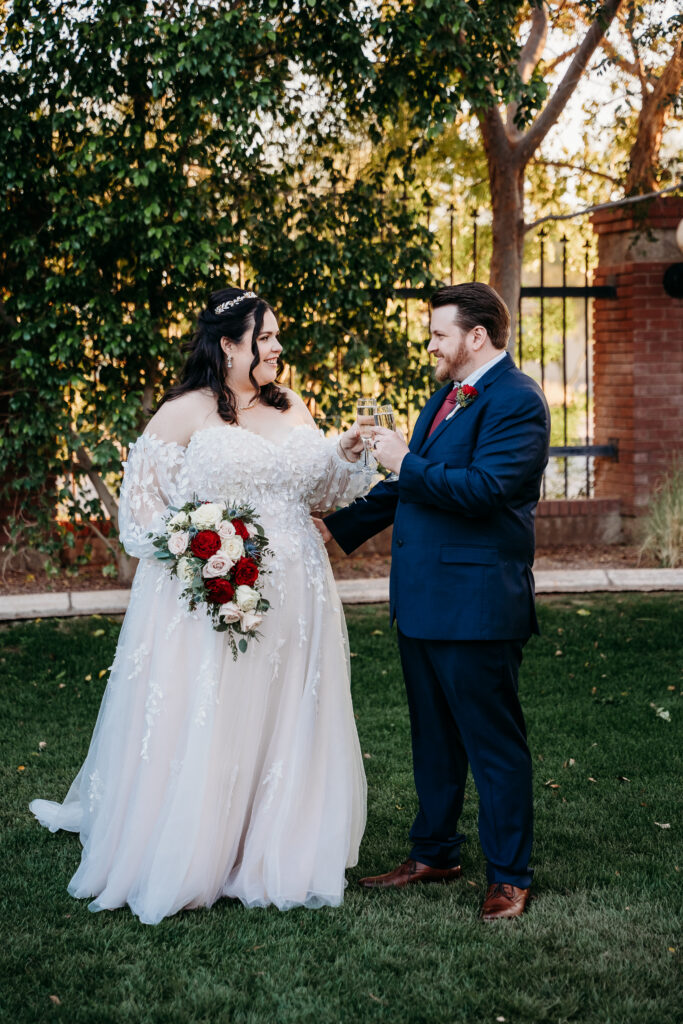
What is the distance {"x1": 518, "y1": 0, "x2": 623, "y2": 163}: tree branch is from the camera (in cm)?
828

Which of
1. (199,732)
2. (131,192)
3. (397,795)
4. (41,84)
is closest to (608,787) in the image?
(397,795)

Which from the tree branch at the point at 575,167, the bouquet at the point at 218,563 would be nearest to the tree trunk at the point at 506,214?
the tree branch at the point at 575,167

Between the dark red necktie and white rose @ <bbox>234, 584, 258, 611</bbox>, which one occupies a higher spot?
the dark red necktie

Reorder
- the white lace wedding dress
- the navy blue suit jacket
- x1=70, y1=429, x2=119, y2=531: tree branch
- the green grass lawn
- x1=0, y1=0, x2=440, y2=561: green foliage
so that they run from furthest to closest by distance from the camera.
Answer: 1. x1=70, y1=429, x2=119, y2=531: tree branch
2. x1=0, y1=0, x2=440, y2=561: green foliage
3. the white lace wedding dress
4. the navy blue suit jacket
5. the green grass lawn

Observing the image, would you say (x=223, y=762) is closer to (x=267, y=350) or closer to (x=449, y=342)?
(x=267, y=350)

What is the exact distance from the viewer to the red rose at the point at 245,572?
147 inches

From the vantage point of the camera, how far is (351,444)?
421 centimetres

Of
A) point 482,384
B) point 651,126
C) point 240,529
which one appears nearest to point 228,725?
point 240,529

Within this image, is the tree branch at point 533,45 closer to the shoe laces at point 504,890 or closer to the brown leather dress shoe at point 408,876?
the brown leather dress shoe at point 408,876

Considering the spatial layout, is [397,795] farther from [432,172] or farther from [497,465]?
[432,172]

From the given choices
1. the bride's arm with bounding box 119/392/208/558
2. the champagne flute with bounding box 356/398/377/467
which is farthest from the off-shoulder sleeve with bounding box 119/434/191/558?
the champagne flute with bounding box 356/398/377/467

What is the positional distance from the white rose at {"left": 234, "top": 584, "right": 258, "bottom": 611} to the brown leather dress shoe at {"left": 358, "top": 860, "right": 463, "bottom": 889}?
45.1 inches

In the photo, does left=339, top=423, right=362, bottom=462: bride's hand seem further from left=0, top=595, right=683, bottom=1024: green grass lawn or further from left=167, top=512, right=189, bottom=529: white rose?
left=0, top=595, right=683, bottom=1024: green grass lawn

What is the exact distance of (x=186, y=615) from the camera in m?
4.01
